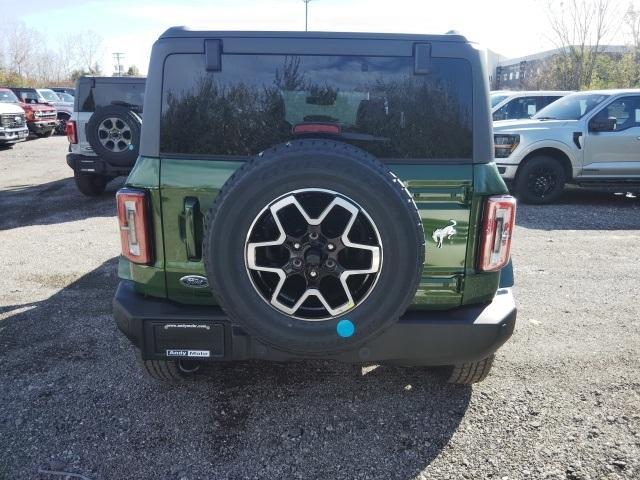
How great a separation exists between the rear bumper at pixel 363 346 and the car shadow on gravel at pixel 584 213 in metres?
5.28

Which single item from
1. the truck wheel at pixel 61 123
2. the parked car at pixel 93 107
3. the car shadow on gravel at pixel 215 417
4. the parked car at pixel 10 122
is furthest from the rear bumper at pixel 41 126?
the car shadow on gravel at pixel 215 417

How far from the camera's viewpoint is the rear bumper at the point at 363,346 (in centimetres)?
244

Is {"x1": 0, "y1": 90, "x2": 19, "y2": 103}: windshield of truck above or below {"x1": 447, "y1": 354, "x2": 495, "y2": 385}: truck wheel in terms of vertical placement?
above

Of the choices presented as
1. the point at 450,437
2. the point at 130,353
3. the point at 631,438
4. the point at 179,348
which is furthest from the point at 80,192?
the point at 631,438

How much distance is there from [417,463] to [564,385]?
1272 mm

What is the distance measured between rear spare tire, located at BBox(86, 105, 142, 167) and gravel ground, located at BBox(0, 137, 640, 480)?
2536mm

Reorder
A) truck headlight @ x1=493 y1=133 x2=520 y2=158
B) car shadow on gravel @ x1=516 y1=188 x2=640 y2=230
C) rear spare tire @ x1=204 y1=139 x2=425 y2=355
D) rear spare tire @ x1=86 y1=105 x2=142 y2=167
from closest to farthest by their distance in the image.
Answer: rear spare tire @ x1=204 y1=139 x2=425 y2=355
rear spare tire @ x1=86 y1=105 x2=142 y2=167
car shadow on gravel @ x1=516 y1=188 x2=640 y2=230
truck headlight @ x1=493 y1=133 x2=520 y2=158

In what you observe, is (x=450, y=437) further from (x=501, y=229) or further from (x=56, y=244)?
(x=56, y=244)

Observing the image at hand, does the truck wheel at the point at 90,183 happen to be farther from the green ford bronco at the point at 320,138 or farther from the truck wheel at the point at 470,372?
the truck wheel at the point at 470,372

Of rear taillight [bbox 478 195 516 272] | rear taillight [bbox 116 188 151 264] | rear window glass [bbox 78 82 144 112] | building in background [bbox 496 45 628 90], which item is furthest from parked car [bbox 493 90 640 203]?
building in background [bbox 496 45 628 90]

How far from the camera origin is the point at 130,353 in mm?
3502

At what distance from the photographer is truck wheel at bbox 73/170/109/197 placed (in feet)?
28.5

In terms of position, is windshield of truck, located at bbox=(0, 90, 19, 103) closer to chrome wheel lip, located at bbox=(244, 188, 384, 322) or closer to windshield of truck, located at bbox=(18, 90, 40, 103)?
windshield of truck, located at bbox=(18, 90, 40, 103)

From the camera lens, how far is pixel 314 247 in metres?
2.19
